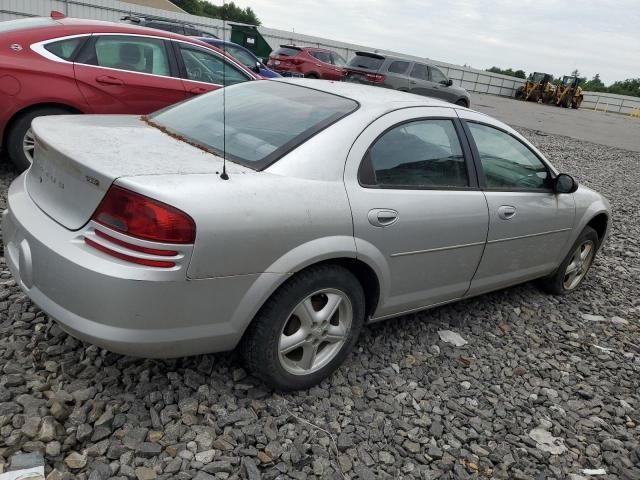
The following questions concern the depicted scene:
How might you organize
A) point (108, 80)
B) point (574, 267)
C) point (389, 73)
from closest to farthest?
point (574, 267), point (108, 80), point (389, 73)

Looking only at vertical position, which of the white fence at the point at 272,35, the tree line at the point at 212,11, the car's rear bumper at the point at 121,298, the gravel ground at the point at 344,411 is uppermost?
the tree line at the point at 212,11

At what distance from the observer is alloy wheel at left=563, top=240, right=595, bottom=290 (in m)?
4.43

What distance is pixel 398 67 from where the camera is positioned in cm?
1647

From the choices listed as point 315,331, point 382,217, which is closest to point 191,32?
point 382,217

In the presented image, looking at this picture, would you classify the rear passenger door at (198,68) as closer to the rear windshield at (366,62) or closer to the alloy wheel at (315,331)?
the alloy wheel at (315,331)

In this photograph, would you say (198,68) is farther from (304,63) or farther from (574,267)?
(304,63)

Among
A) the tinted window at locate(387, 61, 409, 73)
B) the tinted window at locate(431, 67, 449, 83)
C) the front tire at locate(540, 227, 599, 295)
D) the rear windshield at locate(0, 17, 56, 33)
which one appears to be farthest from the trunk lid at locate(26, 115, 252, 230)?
the tinted window at locate(431, 67, 449, 83)

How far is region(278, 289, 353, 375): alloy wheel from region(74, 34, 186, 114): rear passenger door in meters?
3.59

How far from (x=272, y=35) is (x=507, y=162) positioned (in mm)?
26209

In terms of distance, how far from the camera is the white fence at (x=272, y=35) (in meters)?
19.7

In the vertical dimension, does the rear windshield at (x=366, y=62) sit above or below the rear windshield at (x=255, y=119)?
above

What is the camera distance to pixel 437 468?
238 cm

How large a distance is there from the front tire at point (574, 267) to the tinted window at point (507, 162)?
33.7 inches

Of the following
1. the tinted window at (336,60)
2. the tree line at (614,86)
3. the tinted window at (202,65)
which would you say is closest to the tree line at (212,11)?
the tree line at (614,86)
